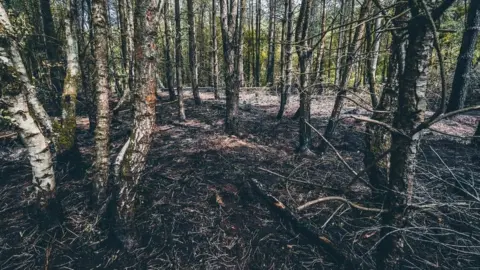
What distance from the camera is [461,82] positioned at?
9.78 meters

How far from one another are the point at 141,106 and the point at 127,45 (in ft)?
24.7

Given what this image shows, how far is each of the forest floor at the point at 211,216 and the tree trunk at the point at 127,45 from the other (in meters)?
3.01

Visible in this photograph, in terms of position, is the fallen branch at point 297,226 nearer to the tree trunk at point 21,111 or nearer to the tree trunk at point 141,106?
the tree trunk at point 141,106

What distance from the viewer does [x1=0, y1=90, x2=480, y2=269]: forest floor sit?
306cm

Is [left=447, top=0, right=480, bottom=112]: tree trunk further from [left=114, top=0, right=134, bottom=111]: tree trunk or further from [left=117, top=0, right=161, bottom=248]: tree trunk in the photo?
[left=114, top=0, right=134, bottom=111]: tree trunk

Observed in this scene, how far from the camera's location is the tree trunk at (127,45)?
309 inches

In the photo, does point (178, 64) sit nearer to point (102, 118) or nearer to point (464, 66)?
point (102, 118)

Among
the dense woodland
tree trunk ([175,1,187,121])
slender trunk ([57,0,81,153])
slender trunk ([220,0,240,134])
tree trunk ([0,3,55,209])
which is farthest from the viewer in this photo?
tree trunk ([175,1,187,121])

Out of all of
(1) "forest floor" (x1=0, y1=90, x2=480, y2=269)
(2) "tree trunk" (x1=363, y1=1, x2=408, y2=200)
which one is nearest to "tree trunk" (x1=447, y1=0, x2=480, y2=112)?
(1) "forest floor" (x1=0, y1=90, x2=480, y2=269)

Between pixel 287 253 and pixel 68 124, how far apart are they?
15.2 ft

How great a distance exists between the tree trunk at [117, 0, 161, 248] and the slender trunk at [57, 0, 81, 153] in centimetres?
229

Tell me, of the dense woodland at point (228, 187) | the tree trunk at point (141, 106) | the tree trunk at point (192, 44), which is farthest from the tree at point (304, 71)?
the tree trunk at point (192, 44)

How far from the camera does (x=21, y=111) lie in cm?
288

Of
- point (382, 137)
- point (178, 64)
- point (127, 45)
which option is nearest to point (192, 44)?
point (178, 64)
